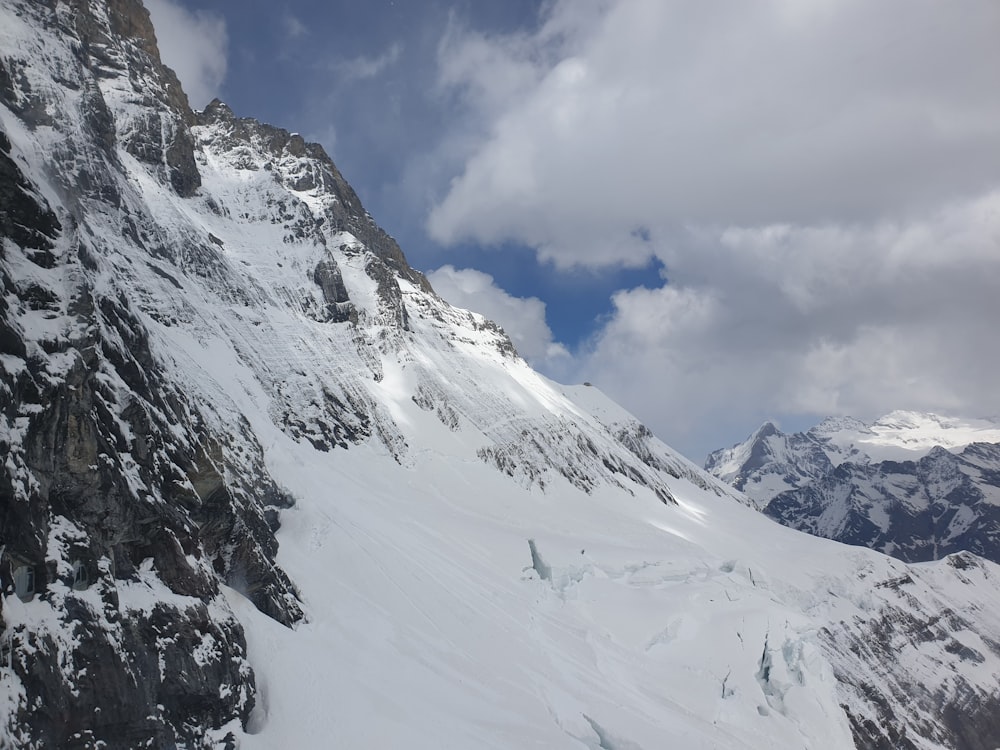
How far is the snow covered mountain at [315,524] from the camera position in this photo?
61.9ft

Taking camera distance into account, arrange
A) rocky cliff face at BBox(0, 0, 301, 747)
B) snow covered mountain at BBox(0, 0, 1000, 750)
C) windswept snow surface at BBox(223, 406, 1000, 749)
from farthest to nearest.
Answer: windswept snow surface at BBox(223, 406, 1000, 749)
snow covered mountain at BBox(0, 0, 1000, 750)
rocky cliff face at BBox(0, 0, 301, 747)

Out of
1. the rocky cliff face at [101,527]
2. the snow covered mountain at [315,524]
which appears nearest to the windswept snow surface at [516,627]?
the snow covered mountain at [315,524]

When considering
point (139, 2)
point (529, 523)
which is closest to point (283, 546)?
point (529, 523)

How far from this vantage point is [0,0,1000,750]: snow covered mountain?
61.9 feet

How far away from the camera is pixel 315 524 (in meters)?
42.7

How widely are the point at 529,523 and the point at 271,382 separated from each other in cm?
3111

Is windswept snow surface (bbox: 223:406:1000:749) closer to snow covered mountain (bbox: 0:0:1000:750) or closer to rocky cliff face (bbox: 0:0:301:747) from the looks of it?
snow covered mountain (bbox: 0:0:1000:750)

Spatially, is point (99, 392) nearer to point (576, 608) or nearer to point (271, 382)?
point (576, 608)

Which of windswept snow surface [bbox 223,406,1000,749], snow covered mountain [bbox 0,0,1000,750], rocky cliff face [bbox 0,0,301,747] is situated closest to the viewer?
rocky cliff face [bbox 0,0,301,747]

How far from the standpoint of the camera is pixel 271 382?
63812 mm

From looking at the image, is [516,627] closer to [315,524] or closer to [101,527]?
[315,524]

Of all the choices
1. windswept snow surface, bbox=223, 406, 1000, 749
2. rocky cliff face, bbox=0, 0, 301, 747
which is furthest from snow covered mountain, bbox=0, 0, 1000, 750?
windswept snow surface, bbox=223, 406, 1000, 749

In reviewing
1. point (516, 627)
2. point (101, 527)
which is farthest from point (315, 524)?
point (101, 527)

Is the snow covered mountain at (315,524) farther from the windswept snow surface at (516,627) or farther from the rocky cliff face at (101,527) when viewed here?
the windswept snow surface at (516,627)
